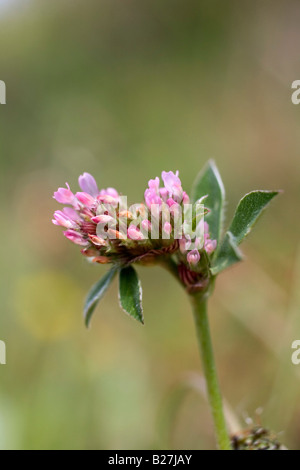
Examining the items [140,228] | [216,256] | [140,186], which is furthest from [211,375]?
[140,186]

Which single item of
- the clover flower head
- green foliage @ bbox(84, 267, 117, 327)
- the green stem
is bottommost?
the green stem

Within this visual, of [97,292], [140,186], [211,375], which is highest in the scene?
[140,186]

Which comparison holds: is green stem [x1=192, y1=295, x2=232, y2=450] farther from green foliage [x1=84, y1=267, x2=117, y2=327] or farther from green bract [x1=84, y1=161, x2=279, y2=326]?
green foliage [x1=84, y1=267, x2=117, y2=327]

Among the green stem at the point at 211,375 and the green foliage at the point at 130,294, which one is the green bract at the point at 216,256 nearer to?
the green foliage at the point at 130,294

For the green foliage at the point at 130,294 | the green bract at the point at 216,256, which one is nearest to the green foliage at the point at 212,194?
the green bract at the point at 216,256

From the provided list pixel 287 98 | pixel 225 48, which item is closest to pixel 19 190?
pixel 287 98

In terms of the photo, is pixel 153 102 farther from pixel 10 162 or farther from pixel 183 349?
pixel 183 349

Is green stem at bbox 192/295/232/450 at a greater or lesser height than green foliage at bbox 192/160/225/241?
lesser

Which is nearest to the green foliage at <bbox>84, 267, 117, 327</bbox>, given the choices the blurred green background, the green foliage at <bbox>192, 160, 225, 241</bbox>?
the green foliage at <bbox>192, 160, 225, 241</bbox>

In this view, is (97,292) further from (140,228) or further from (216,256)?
(216,256)
